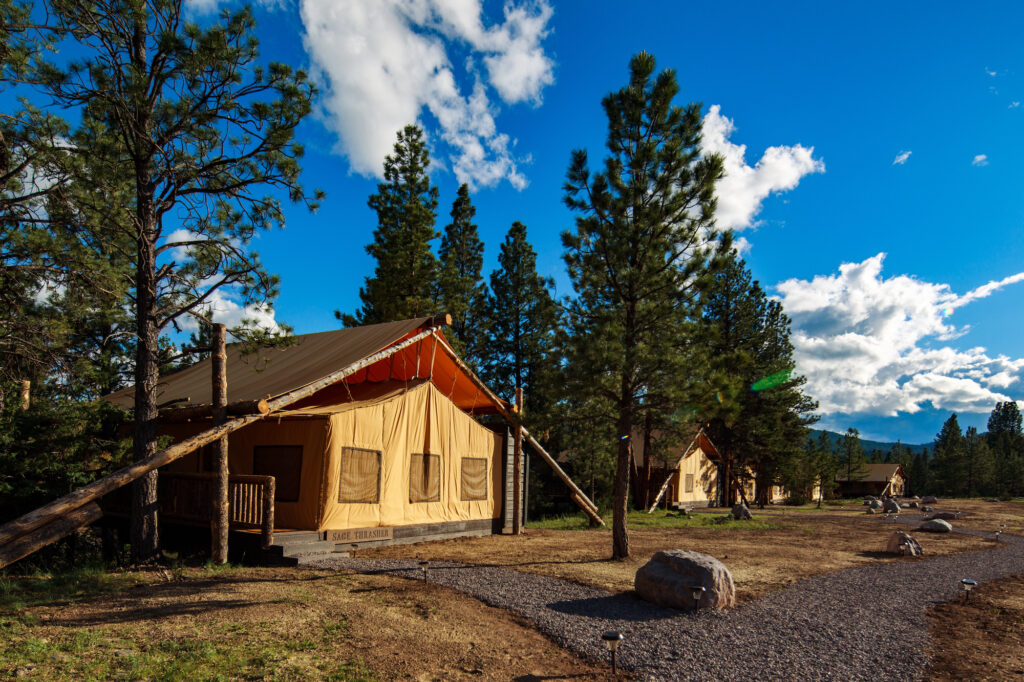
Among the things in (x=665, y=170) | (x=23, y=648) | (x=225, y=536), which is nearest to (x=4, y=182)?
(x=225, y=536)

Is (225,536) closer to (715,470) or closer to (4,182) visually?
(4,182)

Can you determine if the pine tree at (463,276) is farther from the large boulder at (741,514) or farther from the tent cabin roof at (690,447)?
the large boulder at (741,514)

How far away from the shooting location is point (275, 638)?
5.60 meters

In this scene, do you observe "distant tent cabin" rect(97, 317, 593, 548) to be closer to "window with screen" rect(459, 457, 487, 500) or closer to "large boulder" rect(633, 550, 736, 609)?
"window with screen" rect(459, 457, 487, 500)

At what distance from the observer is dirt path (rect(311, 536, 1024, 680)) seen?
5.42m

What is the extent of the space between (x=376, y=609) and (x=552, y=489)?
19970 mm

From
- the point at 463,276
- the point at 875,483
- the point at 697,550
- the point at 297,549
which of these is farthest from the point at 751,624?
the point at 875,483

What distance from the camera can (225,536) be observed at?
9.47 metres

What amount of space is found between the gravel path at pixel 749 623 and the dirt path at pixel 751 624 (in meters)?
0.01

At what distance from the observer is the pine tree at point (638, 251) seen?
35.2 ft

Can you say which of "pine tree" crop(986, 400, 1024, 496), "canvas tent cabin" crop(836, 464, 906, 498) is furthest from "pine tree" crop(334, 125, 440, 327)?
"pine tree" crop(986, 400, 1024, 496)

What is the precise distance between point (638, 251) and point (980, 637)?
7.46 meters

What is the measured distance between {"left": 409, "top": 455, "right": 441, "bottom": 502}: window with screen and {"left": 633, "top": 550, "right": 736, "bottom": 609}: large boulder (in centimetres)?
651

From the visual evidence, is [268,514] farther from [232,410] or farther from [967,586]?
[967,586]
